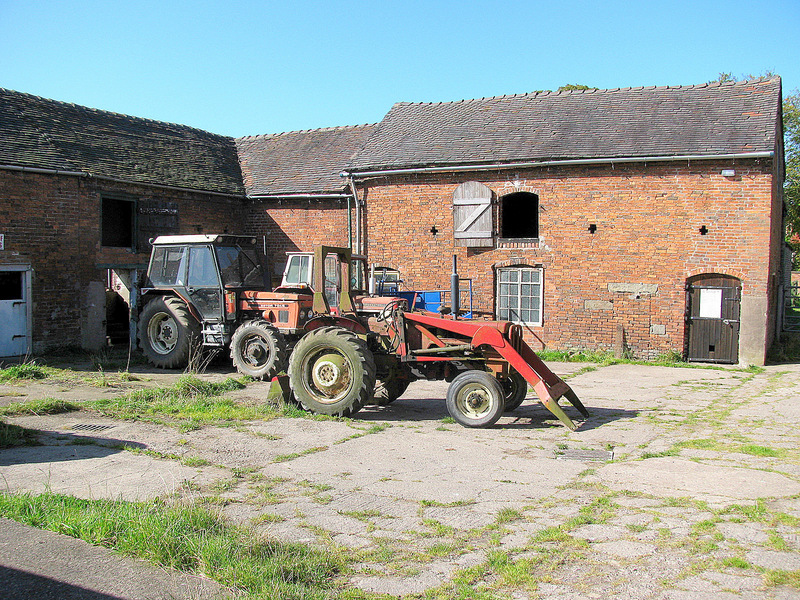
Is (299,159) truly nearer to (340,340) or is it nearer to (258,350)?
(258,350)

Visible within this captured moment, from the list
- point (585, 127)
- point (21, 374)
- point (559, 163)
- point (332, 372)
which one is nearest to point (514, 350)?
point (332, 372)

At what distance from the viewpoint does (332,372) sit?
8.16m

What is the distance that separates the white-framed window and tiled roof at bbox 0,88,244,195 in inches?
308

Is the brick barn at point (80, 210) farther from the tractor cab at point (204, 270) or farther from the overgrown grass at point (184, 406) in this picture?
the overgrown grass at point (184, 406)

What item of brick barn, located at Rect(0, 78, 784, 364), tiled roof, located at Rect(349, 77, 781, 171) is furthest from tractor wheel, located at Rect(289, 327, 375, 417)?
tiled roof, located at Rect(349, 77, 781, 171)

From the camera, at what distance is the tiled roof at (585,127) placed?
14.0 m

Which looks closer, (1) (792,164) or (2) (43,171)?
(2) (43,171)

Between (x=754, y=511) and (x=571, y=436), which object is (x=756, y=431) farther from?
(x=754, y=511)

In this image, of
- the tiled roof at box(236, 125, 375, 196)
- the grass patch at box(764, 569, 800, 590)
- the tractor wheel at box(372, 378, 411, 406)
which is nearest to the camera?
the grass patch at box(764, 569, 800, 590)

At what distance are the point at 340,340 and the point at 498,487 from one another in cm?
308

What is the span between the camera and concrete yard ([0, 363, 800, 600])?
3.94 m

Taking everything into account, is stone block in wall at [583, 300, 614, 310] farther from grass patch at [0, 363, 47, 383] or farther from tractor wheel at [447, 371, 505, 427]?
grass patch at [0, 363, 47, 383]

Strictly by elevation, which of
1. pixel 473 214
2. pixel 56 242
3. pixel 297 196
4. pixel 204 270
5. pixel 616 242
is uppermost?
pixel 297 196

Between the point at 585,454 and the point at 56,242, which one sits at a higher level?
the point at 56,242
